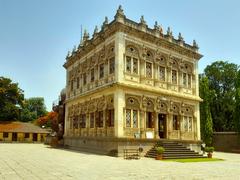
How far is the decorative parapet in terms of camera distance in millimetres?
23594

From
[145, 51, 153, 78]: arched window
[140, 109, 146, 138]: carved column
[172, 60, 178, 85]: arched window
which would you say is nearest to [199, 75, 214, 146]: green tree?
[172, 60, 178, 85]: arched window

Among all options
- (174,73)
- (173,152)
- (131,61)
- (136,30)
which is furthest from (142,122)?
(136,30)

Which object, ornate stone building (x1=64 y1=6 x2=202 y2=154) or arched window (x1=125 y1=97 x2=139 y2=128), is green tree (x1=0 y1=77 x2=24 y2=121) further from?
arched window (x1=125 y1=97 x2=139 y2=128)

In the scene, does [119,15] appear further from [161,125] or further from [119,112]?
[161,125]

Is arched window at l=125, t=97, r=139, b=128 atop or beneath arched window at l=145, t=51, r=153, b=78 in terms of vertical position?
beneath

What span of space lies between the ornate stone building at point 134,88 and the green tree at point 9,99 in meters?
30.6

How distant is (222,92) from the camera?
46.0 meters

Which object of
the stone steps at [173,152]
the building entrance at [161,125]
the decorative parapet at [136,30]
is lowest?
the stone steps at [173,152]

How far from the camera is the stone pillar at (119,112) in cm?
2192

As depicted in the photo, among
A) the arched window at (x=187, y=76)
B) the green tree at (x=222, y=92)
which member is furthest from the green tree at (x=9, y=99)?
the arched window at (x=187, y=76)

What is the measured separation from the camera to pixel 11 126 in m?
54.5

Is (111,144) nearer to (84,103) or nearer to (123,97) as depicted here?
(123,97)

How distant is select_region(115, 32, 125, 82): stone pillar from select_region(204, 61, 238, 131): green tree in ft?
84.4

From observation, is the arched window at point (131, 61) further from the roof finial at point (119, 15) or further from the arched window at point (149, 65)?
the roof finial at point (119, 15)
